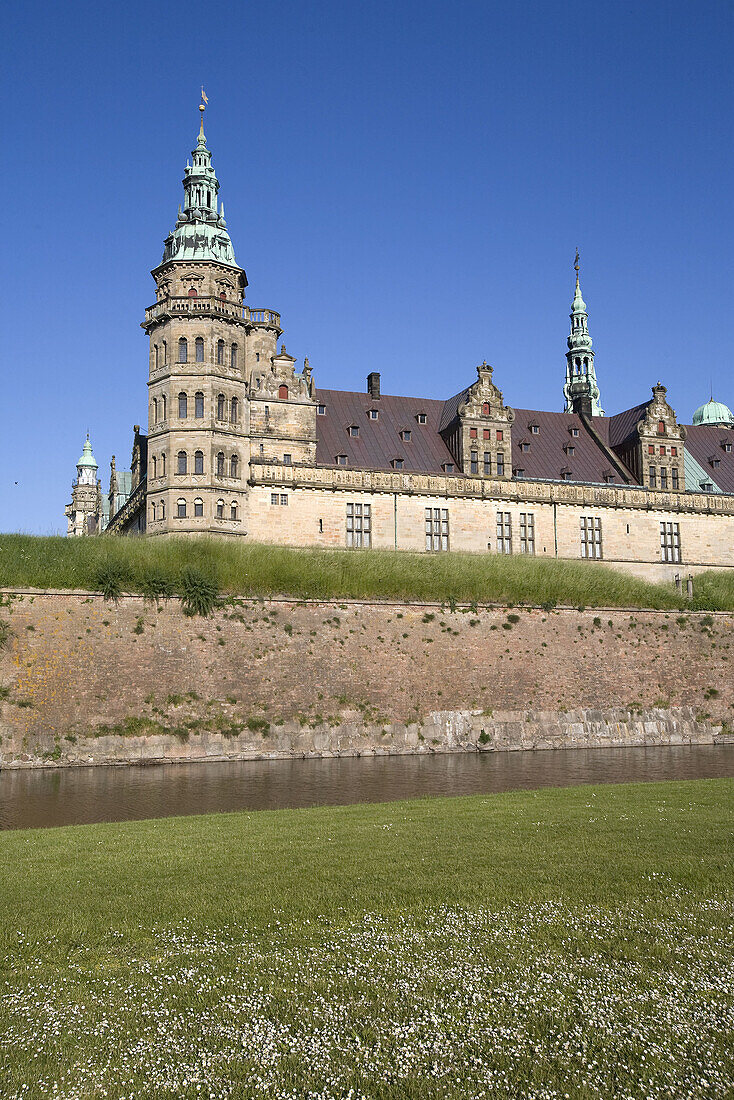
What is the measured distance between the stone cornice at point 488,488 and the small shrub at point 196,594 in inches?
488

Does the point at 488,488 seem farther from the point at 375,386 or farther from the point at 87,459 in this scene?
the point at 87,459

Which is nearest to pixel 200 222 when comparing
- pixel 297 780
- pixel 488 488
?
pixel 488 488

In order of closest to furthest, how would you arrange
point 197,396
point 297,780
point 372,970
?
point 372,970
point 297,780
point 197,396

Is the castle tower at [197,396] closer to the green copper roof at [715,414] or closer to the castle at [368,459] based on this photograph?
the castle at [368,459]

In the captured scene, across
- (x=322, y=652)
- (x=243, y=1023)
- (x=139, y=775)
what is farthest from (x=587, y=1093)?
(x=322, y=652)

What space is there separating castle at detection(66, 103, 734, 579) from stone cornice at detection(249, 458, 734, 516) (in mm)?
78

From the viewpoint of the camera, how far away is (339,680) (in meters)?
30.0

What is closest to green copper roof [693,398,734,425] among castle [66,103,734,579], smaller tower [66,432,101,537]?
castle [66,103,734,579]

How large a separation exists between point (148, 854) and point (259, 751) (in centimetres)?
1653

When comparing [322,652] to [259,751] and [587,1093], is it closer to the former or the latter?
[259,751]

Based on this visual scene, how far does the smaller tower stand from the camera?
92.8 m

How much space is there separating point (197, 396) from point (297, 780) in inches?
917

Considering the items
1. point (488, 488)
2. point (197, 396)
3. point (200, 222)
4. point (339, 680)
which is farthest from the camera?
point (488, 488)

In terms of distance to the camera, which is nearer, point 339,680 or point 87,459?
point 339,680
